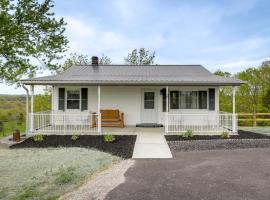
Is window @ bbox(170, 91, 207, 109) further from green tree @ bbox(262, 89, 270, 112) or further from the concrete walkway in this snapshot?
green tree @ bbox(262, 89, 270, 112)

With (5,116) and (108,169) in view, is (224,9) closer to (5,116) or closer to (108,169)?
(108,169)

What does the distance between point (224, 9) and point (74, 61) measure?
1784 centimetres

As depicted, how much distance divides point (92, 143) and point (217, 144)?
14.9 ft

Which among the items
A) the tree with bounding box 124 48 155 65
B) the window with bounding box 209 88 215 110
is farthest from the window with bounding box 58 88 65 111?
the tree with bounding box 124 48 155 65

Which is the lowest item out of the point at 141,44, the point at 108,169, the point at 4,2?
the point at 108,169

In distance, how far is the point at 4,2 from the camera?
845 centimetres

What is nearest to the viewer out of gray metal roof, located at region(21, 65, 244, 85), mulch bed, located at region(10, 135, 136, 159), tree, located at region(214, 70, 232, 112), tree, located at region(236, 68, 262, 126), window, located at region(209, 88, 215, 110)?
mulch bed, located at region(10, 135, 136, 159)

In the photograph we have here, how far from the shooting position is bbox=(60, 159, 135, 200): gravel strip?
182 inches

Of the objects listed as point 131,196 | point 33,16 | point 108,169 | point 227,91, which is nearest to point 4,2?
point 33,16

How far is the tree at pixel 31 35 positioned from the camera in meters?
8.21

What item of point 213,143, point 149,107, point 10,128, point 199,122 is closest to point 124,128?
point 149,107

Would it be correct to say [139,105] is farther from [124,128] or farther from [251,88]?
[251,88]

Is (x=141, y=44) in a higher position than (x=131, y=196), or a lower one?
higher

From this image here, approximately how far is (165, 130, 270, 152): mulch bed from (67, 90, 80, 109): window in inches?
227
